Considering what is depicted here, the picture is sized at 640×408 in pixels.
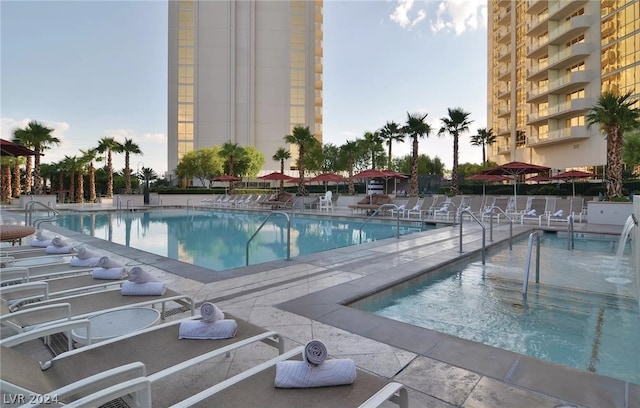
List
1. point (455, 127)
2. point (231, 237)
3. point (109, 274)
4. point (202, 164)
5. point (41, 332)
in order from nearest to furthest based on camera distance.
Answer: point (41, 332)
point (109, 274)
point (231, 237)
point (455, 127)
point (202, 164)

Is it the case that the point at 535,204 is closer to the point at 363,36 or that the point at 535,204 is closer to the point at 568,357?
the point at 568,357

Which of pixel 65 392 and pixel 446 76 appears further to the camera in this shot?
pixel 446 76

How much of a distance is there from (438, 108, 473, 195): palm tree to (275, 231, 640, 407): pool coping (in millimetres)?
23172

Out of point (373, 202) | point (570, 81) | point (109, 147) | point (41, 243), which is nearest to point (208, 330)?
point (41, 243)

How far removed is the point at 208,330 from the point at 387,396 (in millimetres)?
1374

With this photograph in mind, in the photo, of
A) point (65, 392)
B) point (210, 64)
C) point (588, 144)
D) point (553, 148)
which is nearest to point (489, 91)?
point (553, 148)

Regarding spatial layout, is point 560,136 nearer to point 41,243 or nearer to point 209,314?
point 41,243

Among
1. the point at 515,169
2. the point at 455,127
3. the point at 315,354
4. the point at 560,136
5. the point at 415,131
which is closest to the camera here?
the point at 315,354

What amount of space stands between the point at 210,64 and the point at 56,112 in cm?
2354

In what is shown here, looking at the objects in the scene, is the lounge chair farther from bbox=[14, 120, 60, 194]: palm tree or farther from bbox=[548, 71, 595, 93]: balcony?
bbox=[548, 71, 595, 93]: balcony

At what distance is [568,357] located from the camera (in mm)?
3635

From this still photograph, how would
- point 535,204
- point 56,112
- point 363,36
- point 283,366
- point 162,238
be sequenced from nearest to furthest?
point 283,366 → point 162,238 → point 535,204 → point 363,36 → point 56,112

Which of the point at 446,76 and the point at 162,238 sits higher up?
the point at 446,76

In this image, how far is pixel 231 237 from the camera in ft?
41.2
